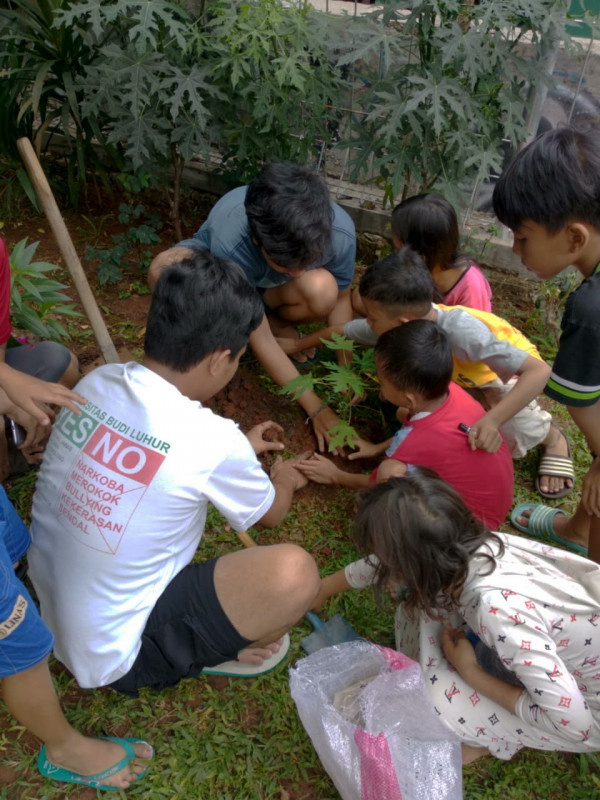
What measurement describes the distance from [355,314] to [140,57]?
162 centimetres

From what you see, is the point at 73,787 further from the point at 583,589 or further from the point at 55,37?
the point at 55,37

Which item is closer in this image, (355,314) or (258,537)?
(258,537)

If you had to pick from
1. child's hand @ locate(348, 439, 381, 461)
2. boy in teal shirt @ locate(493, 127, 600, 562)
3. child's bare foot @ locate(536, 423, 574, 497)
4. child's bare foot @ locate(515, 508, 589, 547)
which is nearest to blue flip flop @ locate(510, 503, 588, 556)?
child's bare foot @ locate(515, 508, 589, 547)

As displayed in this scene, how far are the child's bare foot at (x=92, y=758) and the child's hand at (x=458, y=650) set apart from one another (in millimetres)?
983

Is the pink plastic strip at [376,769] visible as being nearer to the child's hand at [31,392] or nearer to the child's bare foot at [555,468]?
the child's hand at [31,392]

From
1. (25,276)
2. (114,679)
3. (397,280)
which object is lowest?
(114,679)

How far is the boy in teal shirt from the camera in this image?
1.70 m

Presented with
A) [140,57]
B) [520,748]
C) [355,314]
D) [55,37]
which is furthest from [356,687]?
[55,37]

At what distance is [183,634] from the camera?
5.54 ft

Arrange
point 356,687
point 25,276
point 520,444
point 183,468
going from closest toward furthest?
point 183,468 < point 356,687 < point 25,276 < point 520,444

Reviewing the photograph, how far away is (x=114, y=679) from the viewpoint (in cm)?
162

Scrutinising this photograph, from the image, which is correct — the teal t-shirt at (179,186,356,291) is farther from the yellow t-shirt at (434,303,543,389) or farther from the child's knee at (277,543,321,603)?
the child's knee at (277,543,321,603)

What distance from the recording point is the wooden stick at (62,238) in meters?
2.23

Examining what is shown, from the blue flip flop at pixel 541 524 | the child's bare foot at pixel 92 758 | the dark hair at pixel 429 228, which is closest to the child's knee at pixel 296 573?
the child's bare foot at pixel 92 758
